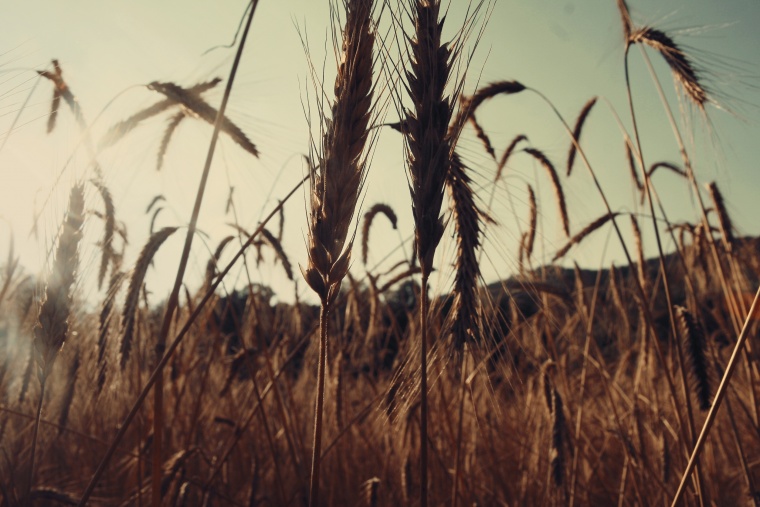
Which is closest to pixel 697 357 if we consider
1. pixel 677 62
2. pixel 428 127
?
pixel 677 62

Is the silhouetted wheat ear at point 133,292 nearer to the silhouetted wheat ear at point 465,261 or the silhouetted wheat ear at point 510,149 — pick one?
the silhouetted wheat ear at point 465,261

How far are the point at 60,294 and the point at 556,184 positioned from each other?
8.41 ft

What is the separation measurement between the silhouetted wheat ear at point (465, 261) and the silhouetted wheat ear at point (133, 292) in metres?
0.91

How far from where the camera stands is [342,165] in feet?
3.05

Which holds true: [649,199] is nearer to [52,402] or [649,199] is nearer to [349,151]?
[349,151]

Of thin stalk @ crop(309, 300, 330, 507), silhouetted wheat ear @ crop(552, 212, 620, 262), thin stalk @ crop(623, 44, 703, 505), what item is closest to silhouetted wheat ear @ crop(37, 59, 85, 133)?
thin stalk @ crop(309, 300, 330, 507)

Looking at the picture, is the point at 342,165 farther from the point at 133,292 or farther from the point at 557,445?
the point at 557,445

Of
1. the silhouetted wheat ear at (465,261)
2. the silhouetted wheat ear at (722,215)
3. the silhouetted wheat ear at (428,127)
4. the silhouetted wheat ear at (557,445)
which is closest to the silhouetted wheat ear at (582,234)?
the silhouetted wheat ear at (722,215)

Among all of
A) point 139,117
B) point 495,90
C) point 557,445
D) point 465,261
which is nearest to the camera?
point 465,261

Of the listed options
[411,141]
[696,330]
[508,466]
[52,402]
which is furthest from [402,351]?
[411,141]

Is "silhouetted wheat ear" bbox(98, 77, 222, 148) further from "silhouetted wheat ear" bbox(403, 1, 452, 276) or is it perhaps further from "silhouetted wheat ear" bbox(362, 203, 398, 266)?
"silhouetted wheat ear" bbox(362, 203, 398, 266)

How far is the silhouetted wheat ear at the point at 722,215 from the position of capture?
8.91 ft

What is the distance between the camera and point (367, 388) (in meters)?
5.59

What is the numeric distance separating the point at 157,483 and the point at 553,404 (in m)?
1.57
